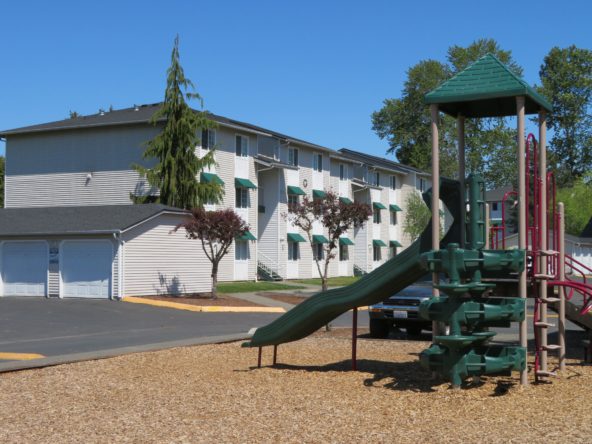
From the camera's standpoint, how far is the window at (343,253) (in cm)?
5638

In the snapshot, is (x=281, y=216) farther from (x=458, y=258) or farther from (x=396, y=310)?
(x=458, y=258)

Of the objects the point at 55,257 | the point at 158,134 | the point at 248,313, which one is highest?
the point at 158,134

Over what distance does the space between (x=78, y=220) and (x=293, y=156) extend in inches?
784

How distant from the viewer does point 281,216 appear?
48438 mm

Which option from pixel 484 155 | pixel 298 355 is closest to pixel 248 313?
pixel 298 355

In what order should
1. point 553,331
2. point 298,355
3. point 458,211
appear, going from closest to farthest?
1. point 458,211
2. point 298,355
3. point 553,331

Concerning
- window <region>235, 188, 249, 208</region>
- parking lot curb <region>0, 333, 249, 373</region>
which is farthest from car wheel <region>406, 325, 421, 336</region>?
window <region>235, 188, 249, 208</region>

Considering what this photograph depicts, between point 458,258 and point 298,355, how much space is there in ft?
16.5

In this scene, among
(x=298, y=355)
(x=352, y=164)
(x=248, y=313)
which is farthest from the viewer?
(x=352, y=164)

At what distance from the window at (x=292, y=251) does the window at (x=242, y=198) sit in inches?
222

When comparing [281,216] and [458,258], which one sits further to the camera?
[281,216]

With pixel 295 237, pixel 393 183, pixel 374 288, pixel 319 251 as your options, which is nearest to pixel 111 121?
pixel 295 237

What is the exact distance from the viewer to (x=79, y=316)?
83.0ft

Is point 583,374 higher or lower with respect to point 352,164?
lower
